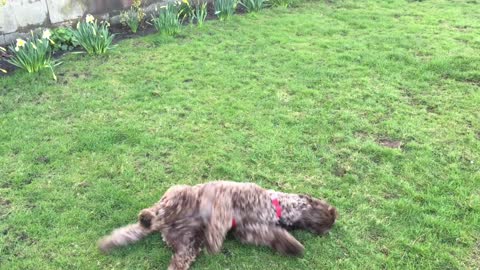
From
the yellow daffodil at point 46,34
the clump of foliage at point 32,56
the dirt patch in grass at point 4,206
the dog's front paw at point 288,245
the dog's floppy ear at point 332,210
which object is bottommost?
the dog's front paw at point 288,245

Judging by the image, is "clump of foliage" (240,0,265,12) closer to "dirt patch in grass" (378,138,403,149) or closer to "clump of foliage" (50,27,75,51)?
"clump of foliage" (50,27,75,51)

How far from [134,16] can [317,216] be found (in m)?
4.89

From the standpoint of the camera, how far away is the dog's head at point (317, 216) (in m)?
3.31

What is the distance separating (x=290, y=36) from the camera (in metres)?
6.85

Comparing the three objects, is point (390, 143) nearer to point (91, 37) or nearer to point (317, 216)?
point (317, 216)

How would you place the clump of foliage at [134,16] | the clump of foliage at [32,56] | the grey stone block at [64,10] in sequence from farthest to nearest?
the clump of foliage at [134,16]
the grey stone block at [64,10]
the clump of foliage at [32,56]

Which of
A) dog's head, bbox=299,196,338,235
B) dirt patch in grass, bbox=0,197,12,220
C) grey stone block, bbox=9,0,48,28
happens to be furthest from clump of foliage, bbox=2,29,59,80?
dog's head, bbox=299,196,338,235

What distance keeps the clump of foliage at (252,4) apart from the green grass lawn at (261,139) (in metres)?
0.98

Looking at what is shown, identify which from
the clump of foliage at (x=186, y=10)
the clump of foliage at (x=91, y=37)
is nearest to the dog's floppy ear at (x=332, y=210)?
the clump of foliage at (x=91, y=37)

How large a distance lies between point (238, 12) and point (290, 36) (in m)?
1.40

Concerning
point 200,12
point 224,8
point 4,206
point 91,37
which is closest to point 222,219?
point 4,206

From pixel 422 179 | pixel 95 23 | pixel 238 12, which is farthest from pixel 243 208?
pixel 238 12

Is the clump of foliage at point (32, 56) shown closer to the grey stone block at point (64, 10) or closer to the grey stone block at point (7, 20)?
the grey stone block at point (7, 20)

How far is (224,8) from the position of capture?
7.30 metres
